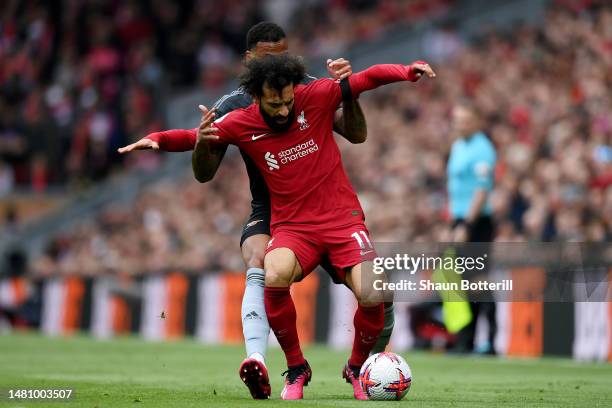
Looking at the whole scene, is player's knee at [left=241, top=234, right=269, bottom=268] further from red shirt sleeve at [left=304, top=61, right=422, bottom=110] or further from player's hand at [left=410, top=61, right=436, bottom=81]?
player's hand at [left=410, top=61, right=436, bottom=81]

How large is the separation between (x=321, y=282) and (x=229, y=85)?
9.79 m

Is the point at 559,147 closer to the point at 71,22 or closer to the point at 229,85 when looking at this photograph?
the point at 229,85

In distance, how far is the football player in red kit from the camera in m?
8.05

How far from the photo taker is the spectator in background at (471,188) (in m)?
12.9

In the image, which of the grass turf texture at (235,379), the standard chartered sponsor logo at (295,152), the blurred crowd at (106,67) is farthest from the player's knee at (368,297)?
the blurred crowd at (106,67)

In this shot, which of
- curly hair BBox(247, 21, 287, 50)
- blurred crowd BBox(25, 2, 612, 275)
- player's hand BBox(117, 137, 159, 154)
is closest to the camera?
player's hand BBox(117, 137, 159, 154)

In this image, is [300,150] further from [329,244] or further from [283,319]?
[283,319]

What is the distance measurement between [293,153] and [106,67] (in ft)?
66.7

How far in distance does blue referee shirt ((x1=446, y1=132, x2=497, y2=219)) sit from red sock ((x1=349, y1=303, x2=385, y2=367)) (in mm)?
4810

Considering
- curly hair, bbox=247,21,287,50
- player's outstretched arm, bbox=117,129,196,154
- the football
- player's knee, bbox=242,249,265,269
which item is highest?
curly hair, bbox=247,21,287,50

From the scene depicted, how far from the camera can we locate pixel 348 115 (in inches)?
323

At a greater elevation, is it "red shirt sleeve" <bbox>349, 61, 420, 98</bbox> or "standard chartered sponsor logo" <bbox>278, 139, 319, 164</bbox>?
"red shirt sleeve" <bbox>349, 61, 420, 98</bbox>

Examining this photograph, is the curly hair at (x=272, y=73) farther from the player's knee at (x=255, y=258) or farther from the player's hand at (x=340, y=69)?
the player's knee at (x=255, y=258)

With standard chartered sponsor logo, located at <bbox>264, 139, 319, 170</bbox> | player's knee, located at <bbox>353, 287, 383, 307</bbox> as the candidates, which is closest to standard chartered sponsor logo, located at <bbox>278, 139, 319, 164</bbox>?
standard chartered sponsor logo, located at <bbox>264, 139, 319, 170</bbox>
